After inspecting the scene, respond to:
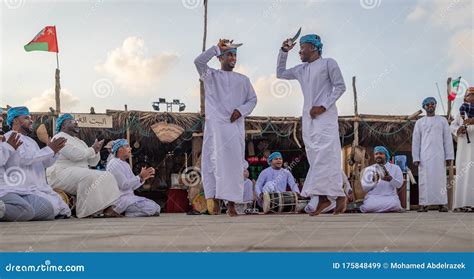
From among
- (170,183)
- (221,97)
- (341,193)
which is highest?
(221,97)

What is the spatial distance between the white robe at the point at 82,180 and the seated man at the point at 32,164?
0.70m

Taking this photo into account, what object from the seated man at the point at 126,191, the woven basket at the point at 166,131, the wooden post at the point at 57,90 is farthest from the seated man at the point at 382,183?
the wooden post at the point at 57,90

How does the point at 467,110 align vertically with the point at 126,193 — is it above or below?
above

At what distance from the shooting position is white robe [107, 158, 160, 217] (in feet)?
25.2

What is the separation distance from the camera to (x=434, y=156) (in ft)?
27.9

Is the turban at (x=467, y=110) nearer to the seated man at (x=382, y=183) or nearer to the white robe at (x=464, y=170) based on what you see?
the white robe at (x=464, y=170)

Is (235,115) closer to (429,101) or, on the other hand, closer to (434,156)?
(429,101)

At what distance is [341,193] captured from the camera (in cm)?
555

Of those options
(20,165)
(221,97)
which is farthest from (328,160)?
(20,165)

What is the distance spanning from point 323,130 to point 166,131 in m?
7.54

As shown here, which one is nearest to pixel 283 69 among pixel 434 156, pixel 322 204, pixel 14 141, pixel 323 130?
pixel 323 130

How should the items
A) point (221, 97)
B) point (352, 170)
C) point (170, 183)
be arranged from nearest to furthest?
point (221, 97) < point (352, 170) < point (170, 183)
